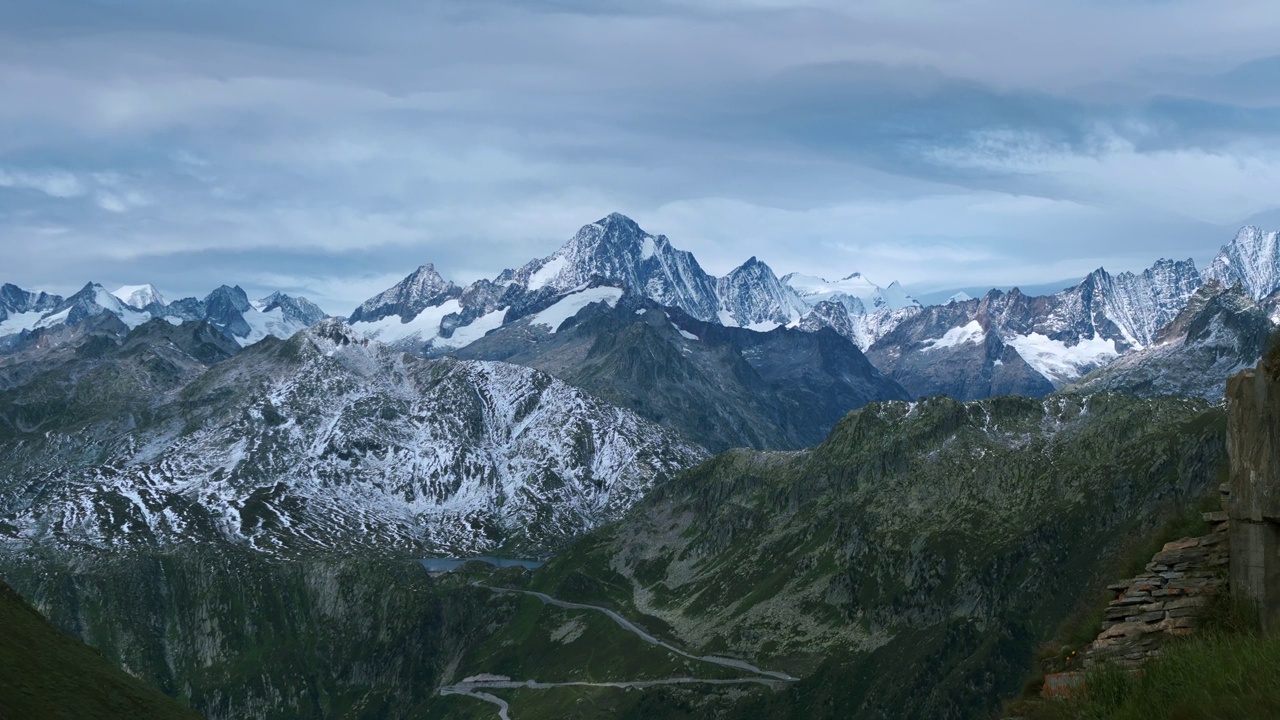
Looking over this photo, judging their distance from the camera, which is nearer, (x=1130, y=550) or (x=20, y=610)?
(x=1130, y=550)

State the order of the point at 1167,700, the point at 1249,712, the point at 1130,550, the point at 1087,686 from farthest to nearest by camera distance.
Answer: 1. the point at 1130,550
2. the point at 1087,686
3. the point at 1167,700
4. the point at 1249,712

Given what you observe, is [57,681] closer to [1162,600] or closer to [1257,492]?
[1162,600]

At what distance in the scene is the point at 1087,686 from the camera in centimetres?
3594

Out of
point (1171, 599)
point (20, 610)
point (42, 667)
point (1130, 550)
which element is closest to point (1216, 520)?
point (1171, 599)

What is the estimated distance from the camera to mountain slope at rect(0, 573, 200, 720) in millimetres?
101562

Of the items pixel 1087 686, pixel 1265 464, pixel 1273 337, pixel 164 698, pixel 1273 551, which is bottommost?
pixel 164 698

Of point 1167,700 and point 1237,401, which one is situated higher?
point 1237,401

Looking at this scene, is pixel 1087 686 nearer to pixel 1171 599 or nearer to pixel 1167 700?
pixel 1167 700

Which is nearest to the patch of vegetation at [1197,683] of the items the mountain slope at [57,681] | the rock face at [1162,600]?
the rock face at [1162,600]

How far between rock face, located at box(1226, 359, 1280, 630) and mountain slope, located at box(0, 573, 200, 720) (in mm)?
86646

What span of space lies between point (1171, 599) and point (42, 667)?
102403mm

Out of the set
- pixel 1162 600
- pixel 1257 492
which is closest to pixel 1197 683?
pixel 1257 492

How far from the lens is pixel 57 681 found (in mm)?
110875

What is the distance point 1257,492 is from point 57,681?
340ft
